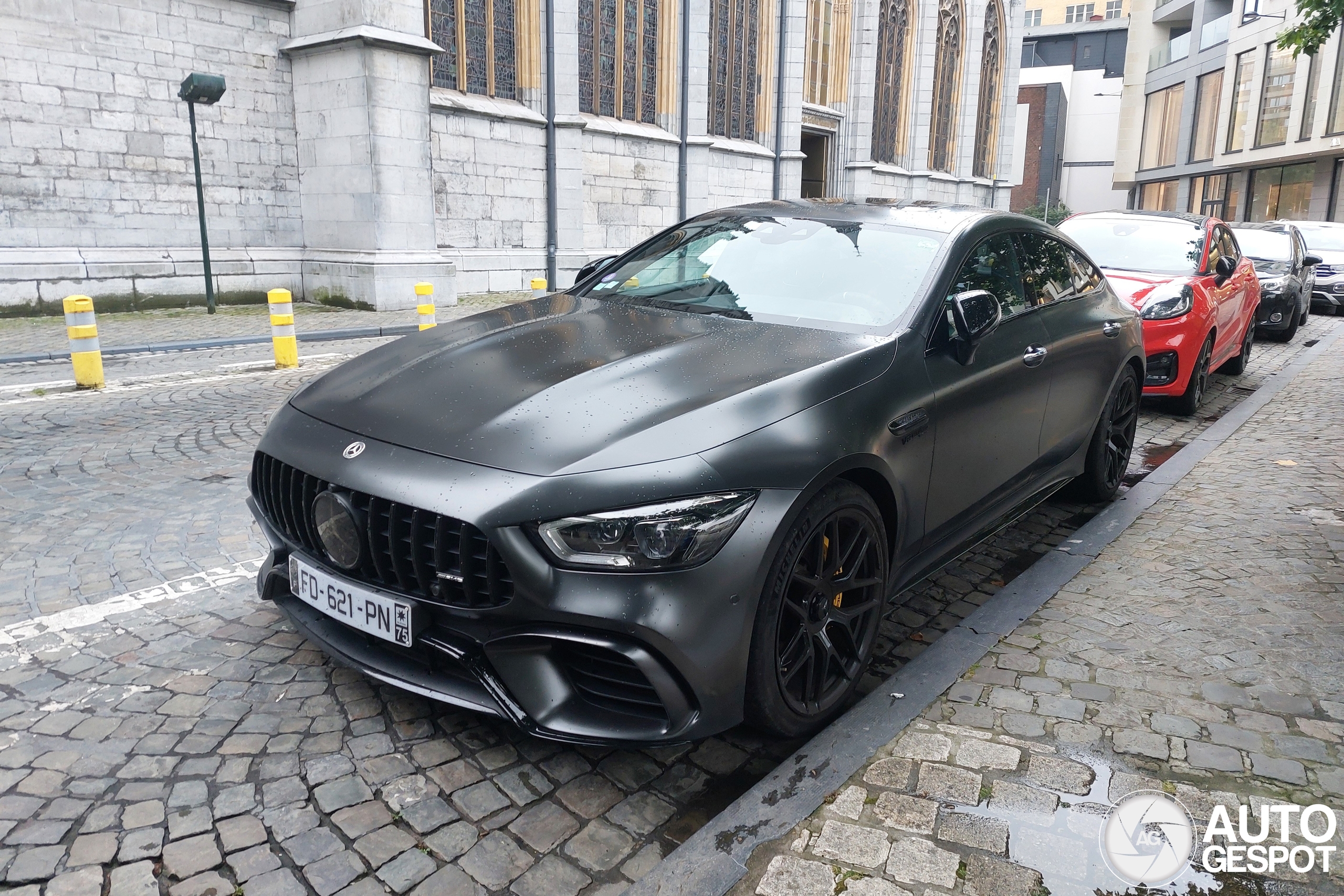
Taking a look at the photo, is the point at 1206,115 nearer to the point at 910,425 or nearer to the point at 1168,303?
the point at 1168,303

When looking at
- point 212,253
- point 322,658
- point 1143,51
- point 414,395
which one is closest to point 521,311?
point 414,395

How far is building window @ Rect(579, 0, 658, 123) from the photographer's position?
19984mm

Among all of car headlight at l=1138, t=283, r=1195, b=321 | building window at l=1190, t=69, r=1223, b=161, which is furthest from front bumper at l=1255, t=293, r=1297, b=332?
building window at l=1190, t=69, r=1223, b=161

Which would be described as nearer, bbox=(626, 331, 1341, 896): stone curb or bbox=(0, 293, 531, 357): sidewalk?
bbox=(626, 331, 1341, 896): stone curb

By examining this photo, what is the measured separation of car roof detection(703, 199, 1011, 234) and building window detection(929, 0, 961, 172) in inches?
1233

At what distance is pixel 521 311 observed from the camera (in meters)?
3.88

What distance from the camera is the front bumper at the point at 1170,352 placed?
7504mm

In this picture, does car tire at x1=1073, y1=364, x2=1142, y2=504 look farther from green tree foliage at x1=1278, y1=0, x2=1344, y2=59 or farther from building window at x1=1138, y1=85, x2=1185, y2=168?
building window at x1=1138, y1=85, x2=1185, y2=168

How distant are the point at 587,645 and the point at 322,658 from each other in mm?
1358

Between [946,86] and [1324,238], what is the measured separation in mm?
18592

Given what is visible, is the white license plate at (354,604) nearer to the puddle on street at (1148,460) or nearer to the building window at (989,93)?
the puddle on street at (1148,460)

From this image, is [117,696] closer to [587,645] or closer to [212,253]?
[587,645]

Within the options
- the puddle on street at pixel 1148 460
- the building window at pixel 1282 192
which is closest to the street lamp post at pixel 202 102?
the puddle on street at pixel 1148 460

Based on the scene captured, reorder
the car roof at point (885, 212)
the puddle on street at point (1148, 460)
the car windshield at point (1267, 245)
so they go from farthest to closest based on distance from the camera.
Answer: the car windshield at point (1267, 245) → the puddle on street at point (1148, 460) → the car roof at point (885, 212)
